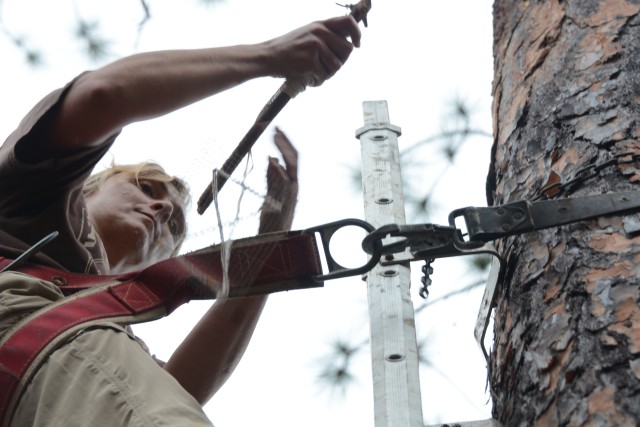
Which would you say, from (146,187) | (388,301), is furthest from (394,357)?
(146,187)

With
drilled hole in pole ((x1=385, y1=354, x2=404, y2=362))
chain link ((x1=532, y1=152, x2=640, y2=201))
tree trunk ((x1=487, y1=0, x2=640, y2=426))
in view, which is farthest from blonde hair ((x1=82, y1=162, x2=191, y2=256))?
chain link ((x1=532, y1=152, x2=640, y2=201))

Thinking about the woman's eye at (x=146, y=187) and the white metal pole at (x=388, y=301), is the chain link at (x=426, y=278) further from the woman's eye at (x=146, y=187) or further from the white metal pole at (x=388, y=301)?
the woman's eye at (x=146, y=187)

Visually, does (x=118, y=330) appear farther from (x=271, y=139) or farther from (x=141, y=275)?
(x=271, y=139)

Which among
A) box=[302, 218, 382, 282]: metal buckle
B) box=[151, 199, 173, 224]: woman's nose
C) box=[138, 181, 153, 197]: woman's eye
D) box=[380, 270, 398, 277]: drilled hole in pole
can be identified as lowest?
box=[302, 218, 382, 282]: metal buckle

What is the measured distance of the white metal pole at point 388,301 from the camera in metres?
1.88

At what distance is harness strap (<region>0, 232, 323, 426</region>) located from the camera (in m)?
1.53

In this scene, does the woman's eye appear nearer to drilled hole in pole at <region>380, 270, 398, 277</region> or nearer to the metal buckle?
drilled hole in pole at <region>380, 270, 398, 277</region>

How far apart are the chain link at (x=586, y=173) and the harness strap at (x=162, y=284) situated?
0.43 m

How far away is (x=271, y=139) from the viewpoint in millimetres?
2100

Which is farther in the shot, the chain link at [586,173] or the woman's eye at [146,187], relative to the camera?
the woman's eye at [146,187]

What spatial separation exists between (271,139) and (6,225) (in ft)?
1.90

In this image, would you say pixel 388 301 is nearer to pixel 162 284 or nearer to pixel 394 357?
pixel 394 357

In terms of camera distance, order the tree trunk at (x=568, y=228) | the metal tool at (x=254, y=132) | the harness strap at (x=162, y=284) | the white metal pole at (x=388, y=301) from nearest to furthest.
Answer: the tree trunk at (x=568, y=228) < the harness strap at (x=162, y=284) < the white metal pole at (x=388, y=301) < the metal tool at (x=254, y=132)

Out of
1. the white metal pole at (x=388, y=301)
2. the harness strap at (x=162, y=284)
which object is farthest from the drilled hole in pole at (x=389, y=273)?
the harness strap at (x=162, y=284)
